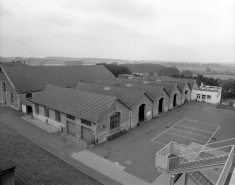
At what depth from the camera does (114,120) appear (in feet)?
78.8

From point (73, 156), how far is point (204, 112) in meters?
27.7

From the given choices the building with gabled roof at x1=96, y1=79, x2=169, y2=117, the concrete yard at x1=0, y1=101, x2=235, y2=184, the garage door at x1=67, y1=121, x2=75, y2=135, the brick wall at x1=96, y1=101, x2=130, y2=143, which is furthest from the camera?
the building with gabled roof at x1=96, y1=79, x2=169, y2=117

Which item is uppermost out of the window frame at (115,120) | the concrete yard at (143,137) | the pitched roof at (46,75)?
the pitched roof at (46,75)

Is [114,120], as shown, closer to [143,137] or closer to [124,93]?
[143,137]

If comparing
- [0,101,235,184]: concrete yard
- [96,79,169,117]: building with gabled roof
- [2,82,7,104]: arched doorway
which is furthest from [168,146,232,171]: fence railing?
[2,82,7,104]: arched doorway

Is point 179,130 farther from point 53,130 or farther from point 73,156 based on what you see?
point 53,130

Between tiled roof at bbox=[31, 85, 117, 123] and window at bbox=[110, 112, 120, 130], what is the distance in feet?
6.05

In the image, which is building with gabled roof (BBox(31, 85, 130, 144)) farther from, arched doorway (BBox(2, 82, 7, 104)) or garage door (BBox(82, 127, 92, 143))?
arched doorway (BBox(2, 82, 7, 104))

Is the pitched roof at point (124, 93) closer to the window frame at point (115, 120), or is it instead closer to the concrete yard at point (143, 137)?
the window frame at point (115, 120)

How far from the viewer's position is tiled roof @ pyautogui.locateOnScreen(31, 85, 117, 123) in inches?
886

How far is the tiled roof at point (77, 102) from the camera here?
886 inches

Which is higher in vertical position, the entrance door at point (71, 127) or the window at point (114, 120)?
the window at point (114, 120)

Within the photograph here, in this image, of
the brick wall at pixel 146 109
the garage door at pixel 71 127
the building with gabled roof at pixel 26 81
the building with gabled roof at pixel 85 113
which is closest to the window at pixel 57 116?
the building with gabled roof at pixel 85 113

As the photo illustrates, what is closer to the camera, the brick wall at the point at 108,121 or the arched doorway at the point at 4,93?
the brick wall at the point at 108,121
